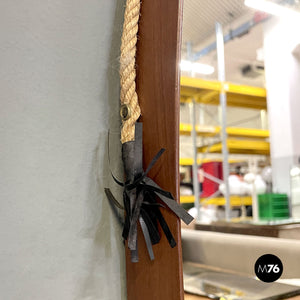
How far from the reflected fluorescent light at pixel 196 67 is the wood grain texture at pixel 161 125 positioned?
79 mm

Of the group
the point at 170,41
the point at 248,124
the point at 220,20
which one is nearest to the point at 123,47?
the point at 170,41

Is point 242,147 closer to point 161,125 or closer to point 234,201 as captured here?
point 234,201

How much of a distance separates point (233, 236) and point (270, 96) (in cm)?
28

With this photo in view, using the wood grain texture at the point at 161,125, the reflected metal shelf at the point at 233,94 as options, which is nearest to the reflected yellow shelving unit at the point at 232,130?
the reflected metal shelf at the point at 233,94

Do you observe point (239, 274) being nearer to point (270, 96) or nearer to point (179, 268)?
point (179, 268)

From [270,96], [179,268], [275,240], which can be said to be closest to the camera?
[179,268]

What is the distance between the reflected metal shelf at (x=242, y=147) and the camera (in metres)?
0.64

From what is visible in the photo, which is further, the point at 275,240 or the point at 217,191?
the point at 217,191

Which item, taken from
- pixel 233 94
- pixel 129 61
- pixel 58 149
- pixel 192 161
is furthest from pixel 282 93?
pixel 58 149

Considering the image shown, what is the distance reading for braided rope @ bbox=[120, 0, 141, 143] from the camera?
18.9 inches

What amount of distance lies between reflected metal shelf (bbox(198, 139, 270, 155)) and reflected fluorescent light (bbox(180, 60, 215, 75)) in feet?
0.48

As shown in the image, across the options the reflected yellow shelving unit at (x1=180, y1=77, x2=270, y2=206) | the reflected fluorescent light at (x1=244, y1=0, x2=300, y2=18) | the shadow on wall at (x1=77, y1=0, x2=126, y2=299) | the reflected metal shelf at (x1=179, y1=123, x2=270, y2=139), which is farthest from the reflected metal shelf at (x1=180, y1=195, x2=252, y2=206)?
the reflected fluorescent light at (x1=244, y1=0, x2=300, y2=18)

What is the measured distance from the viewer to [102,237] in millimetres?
483

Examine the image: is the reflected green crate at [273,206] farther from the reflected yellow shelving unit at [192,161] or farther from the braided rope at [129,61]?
the braided rope at [129,61]
